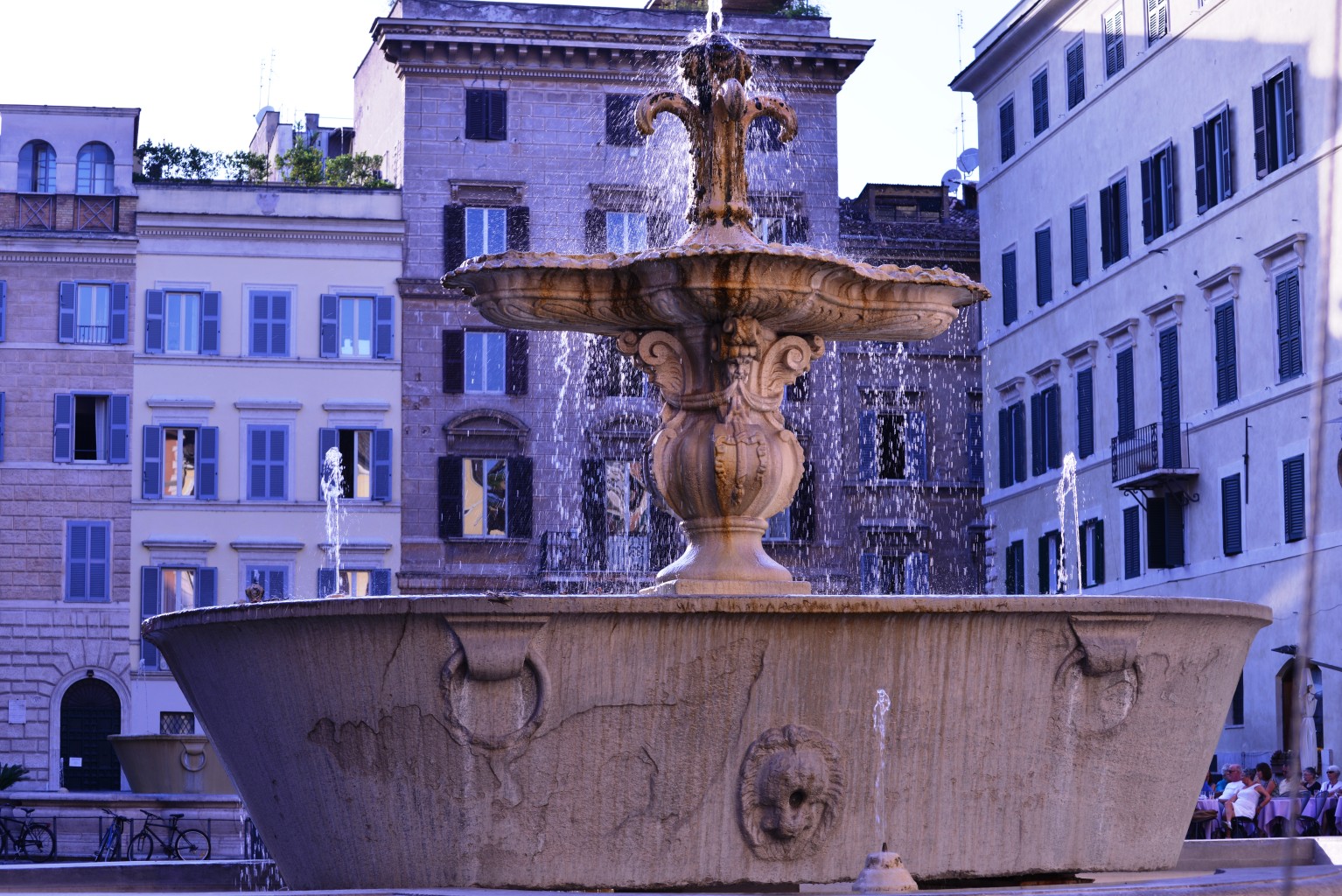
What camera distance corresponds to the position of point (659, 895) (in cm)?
698

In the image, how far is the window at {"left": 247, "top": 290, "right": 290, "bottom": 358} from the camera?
42844mm

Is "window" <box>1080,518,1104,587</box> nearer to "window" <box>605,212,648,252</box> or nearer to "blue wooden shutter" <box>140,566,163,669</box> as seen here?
"window" <box>605,212,648,252</box>

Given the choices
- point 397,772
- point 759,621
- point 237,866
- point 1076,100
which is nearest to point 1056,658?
point 759,621

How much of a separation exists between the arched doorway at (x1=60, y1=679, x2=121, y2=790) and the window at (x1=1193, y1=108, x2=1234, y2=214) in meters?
21.6

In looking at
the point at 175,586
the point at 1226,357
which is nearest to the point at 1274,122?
the point at 1226,357

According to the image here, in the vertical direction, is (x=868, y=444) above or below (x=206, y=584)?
above

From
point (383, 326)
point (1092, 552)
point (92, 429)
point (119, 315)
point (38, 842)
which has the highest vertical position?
point (119, 315)

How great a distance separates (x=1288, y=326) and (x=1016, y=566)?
11.1 m

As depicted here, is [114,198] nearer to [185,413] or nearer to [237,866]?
[185,413]

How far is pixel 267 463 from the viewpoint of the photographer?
139 ft

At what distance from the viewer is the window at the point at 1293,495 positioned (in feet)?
94.5

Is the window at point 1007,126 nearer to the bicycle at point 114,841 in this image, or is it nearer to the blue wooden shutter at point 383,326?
the blue wooden shutter at point 383,326

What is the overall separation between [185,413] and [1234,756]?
69.5 feet

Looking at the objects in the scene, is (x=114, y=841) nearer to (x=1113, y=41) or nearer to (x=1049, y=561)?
(x=1049, y=561)
